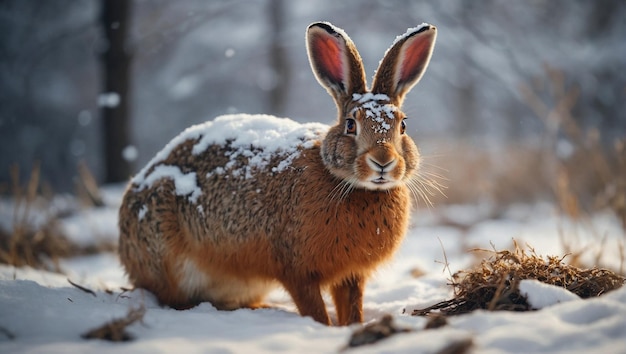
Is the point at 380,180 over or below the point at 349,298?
over

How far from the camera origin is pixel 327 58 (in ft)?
10.3

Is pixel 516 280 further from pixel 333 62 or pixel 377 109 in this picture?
pixel 333 62

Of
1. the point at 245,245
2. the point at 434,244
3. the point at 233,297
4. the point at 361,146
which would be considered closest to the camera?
the point at 361,146

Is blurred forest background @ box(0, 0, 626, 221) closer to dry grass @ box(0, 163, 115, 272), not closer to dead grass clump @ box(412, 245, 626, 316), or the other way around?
dry grass @ box(0, 163, 115, 272)

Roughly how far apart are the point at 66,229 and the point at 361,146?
16.7ft

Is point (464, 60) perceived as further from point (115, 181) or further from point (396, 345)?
point (396, 345)

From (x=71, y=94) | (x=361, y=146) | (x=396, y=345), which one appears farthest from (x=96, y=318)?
(x=71, y=94)

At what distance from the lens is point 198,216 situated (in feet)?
10.9

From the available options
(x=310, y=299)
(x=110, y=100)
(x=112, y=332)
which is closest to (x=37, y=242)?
(x=110, y=100)

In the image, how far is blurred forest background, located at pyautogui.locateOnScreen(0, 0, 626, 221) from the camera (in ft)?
31.2

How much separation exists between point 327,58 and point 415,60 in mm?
601

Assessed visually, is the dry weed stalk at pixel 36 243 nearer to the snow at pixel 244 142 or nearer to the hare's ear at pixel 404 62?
the snow at pixel 244 142

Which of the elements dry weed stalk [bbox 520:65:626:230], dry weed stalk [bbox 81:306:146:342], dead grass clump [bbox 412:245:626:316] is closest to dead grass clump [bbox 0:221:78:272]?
dry weed stalk [bbox 81:306:146:342]

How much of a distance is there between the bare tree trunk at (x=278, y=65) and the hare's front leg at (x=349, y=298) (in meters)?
10.4
